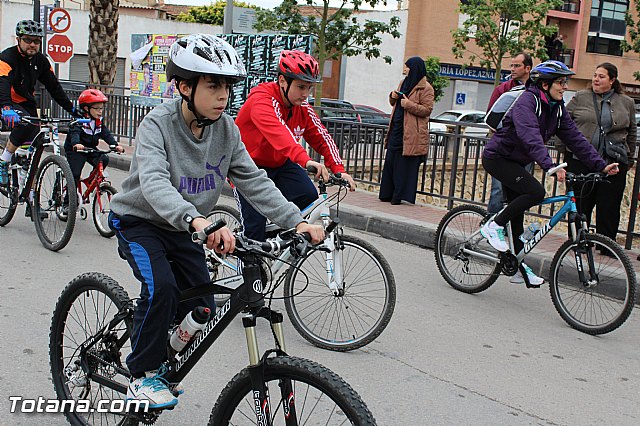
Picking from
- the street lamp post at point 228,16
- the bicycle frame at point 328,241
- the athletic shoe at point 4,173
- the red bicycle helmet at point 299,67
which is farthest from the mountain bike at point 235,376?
the street lamp post at point 228,16

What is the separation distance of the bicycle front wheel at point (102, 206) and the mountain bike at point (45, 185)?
600mm

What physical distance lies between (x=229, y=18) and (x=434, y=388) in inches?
542

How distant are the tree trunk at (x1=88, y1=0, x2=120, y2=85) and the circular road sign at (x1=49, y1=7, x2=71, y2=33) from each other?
59cm

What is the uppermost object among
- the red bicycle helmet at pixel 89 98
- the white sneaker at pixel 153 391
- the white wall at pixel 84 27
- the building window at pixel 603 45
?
the building window at pixel 603 45

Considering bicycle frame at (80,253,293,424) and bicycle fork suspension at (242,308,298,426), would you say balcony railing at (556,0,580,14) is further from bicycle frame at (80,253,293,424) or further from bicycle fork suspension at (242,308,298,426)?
bicycle fork suspension at (242,308,298,426)

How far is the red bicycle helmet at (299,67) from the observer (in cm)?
530

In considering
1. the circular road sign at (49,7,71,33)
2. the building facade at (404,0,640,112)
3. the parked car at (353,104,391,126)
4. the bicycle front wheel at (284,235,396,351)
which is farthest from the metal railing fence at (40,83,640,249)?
the building facade at (404,0,640,112)

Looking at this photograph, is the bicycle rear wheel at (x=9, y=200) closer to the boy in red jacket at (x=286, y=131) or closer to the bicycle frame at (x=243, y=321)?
the boy in red jacket at (x=286, y=131)

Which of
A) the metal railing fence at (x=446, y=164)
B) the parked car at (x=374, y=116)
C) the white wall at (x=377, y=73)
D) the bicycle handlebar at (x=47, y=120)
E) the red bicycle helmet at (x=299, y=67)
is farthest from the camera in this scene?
the white wall at (x=377, y=73)

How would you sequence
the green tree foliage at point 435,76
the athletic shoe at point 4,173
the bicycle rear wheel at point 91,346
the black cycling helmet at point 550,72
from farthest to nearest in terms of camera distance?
the green tree foliage at point 435,76 < the athletic shoe at point 4,173 < the black cycling helmet at point 550,72 < the bicycle rear wheel at point 91,346

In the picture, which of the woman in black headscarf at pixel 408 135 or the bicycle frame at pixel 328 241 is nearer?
the bicycle frame at pixel 328 241

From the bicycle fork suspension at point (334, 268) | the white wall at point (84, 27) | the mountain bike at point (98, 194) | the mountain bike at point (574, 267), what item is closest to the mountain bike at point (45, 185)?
the mountain bike at point (98, 194)

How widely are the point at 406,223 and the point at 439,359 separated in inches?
169

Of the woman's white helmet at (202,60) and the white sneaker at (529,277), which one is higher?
the woman's white helmet at (202,60)
